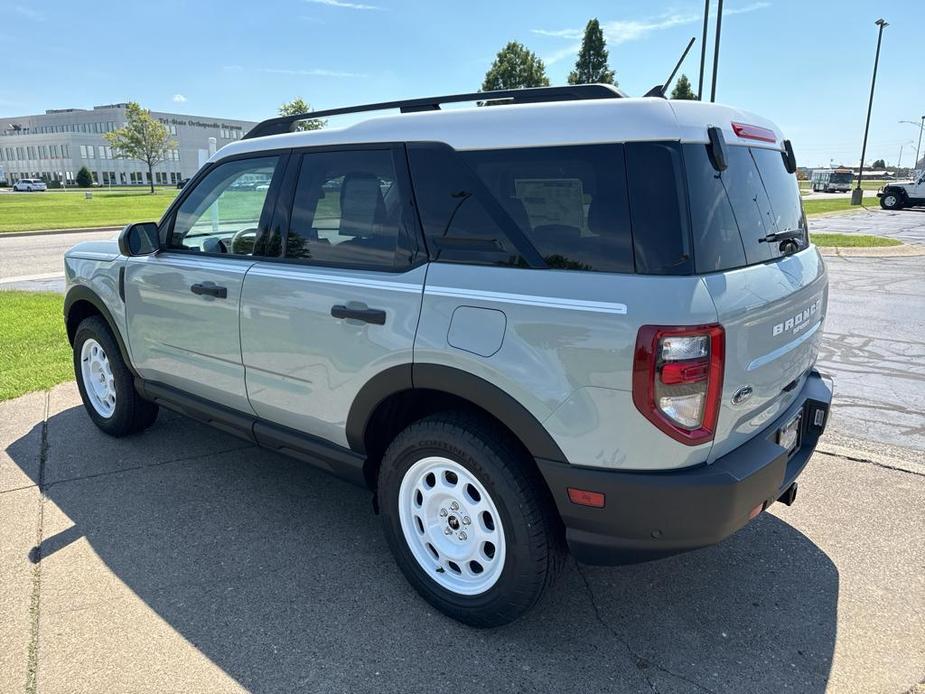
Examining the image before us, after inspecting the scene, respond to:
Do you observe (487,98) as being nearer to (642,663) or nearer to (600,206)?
(600,206)

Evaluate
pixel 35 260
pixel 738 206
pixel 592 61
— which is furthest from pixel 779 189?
pixel 592 61

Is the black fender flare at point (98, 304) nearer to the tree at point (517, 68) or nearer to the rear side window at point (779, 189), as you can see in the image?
the rear side window at point (779, 189)

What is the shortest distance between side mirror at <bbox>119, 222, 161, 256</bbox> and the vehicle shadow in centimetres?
136

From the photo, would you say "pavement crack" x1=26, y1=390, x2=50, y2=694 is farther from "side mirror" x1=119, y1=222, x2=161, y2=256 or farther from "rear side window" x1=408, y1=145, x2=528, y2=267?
"rear side window" x1=408, y1=145, x2=528, y2=267

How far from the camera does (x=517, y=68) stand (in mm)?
33031

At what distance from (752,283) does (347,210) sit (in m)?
1.70

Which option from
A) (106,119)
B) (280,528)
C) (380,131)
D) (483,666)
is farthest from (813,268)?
(106,119)

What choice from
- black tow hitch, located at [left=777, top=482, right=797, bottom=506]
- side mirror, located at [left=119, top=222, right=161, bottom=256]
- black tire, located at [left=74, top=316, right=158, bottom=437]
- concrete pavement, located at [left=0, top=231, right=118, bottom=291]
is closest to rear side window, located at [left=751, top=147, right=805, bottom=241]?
black tow hitch, located at [left=777, top=482, right=797, bottom=506]

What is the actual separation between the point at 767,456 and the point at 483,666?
4.21 feet

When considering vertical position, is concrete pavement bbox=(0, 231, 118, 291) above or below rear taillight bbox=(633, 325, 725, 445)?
below

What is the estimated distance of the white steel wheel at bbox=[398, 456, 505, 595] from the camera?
2570mm

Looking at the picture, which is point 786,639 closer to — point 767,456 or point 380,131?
point 767,456

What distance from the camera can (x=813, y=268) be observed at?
115 inches

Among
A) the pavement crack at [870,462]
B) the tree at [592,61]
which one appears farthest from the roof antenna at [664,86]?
the tree at [592,61]
